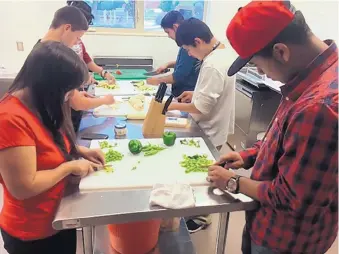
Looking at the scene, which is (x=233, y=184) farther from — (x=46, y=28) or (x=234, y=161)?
(x=46, y=28)

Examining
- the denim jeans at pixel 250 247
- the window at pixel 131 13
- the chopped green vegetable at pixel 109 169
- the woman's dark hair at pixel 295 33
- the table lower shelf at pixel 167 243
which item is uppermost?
the woman's dark hair at pixel 295 33

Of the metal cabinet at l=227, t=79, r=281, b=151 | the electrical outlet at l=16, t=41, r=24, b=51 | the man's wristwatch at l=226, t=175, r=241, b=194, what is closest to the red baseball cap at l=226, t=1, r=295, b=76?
the man's wristwatch at l=226, t=175, r=241, b=194

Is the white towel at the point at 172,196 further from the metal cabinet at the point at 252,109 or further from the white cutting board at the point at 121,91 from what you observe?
the metal cabinet at the point at 252,109

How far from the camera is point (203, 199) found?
995mm

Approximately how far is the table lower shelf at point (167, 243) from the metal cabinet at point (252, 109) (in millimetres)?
1381

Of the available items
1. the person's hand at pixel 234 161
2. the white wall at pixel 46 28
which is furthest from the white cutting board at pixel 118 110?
the white wall at pixel 46 28

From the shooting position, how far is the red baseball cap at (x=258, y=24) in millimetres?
741

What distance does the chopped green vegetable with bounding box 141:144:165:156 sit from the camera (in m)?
1.26

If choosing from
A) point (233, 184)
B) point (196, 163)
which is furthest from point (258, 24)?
point (196, 163)

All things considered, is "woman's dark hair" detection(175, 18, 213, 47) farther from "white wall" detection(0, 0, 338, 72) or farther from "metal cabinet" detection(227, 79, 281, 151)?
"white wall" detection(0, 0, 338, 72)

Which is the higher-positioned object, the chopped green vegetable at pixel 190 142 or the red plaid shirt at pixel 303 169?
the red plaid shirt at pixel 303 169

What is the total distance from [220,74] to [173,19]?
0.95 meters

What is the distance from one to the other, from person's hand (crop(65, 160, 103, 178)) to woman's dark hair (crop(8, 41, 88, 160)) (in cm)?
11

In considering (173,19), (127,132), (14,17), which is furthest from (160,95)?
(14,17)
